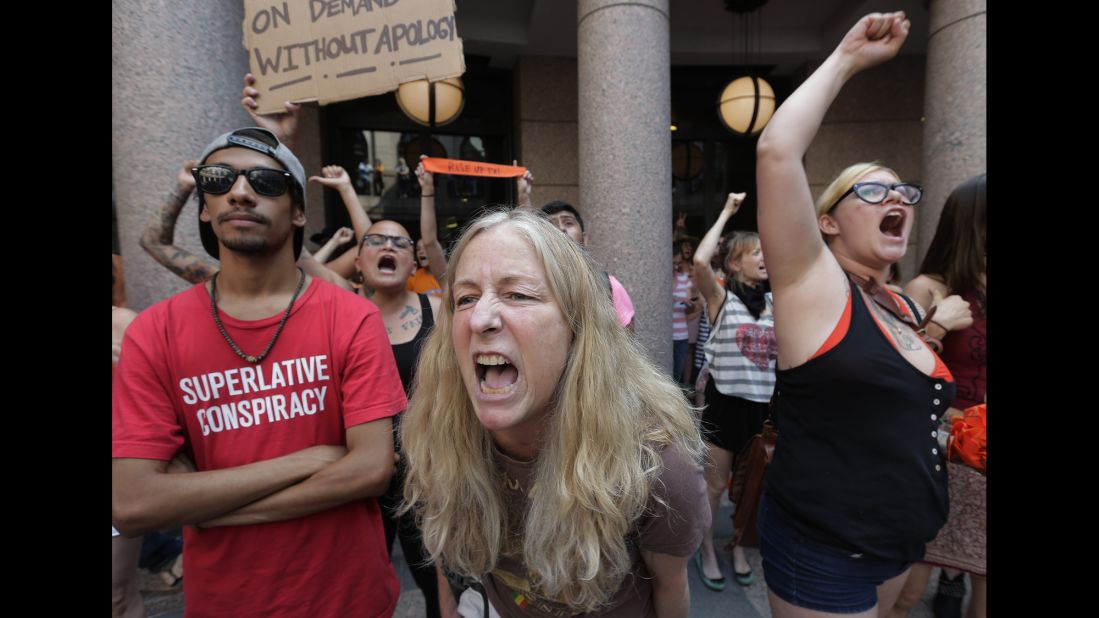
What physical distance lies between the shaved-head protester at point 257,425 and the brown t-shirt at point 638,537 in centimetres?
53

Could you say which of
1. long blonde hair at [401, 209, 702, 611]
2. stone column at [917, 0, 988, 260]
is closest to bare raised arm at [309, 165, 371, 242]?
long blonde hair at [401, 209, 702, 611]

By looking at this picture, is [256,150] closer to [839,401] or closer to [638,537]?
[638,537]

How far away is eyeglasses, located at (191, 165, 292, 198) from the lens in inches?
73.2

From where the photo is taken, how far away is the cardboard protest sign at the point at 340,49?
2.45 m

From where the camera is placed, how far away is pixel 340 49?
2502 millimetres

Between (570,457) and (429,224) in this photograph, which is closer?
(570,457)

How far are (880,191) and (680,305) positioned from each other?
3978 millimetres

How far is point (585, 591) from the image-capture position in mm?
1377

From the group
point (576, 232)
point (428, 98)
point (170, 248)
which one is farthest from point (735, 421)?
point (428, 98)

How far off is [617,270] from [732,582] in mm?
2329

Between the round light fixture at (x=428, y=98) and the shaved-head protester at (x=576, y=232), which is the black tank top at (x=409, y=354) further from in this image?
the round light fixture at (x=428, y=98)

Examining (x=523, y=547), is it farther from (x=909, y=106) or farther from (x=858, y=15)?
(x=909, y=106)

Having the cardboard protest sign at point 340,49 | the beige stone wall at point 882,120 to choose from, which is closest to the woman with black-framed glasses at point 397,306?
the cardboard protest sign at point 340,49

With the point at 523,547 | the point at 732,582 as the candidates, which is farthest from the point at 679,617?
the point at 732,582
